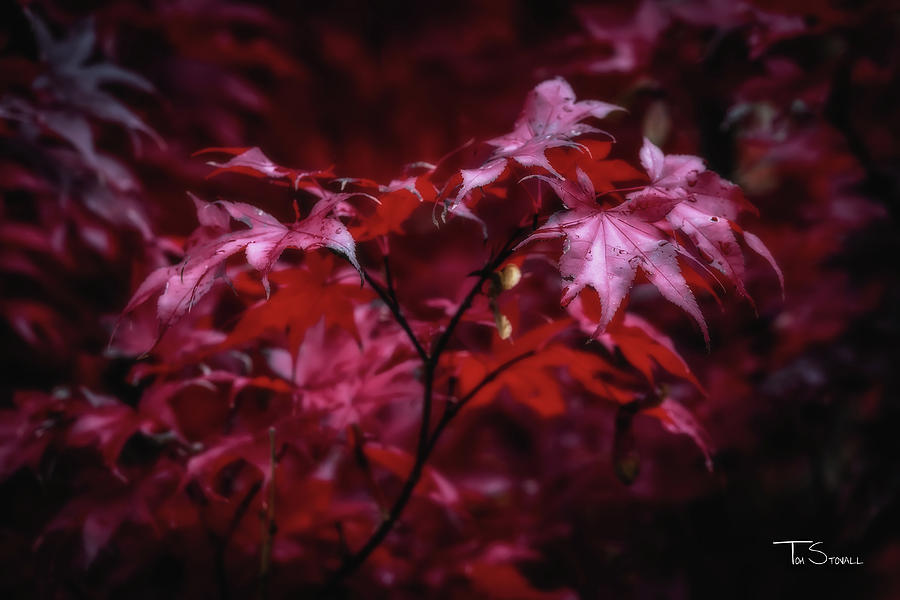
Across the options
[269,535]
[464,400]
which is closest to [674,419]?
[464,400]

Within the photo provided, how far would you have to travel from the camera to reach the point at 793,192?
5.87 feet

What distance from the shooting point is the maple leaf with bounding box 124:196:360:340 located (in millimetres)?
569

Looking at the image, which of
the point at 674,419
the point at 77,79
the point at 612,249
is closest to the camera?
the point at 612,249

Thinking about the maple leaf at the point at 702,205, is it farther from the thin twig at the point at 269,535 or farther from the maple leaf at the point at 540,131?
the thin twig at the point at 269,535

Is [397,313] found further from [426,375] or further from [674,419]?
[674,419]

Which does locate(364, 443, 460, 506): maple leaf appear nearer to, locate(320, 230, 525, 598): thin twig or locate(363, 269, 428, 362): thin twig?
locate(320, 230, 525, 598): thin twig

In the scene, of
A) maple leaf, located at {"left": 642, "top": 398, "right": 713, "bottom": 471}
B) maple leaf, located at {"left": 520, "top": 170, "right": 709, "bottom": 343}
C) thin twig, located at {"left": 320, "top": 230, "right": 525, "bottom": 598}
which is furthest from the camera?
maple leaf, located at {"left": 642, "top": 398, "right": 713, "bottom": 471}

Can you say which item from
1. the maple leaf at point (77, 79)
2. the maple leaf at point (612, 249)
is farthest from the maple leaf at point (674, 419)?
the maple leaf at point (77, 79)

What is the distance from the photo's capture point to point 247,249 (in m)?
0.58

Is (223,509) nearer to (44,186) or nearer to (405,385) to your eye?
(405,385)

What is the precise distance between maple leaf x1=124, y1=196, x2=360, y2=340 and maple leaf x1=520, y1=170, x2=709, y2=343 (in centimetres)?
18

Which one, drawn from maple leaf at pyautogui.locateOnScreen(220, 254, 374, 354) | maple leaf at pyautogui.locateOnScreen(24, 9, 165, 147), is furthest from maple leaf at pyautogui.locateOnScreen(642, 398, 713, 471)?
maple leaf at pyautogui.locateOnScreen(24, 9, 165, 147)

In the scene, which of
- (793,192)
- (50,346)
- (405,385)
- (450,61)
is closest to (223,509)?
(405,385)

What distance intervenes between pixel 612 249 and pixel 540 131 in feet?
0.62
